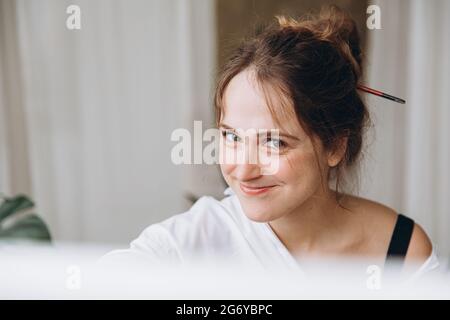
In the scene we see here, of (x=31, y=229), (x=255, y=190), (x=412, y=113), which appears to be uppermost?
(x=412, y=113)

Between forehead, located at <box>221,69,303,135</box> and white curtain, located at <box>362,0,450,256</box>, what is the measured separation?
19cm

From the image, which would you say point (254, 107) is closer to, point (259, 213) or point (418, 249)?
point (259, 213)

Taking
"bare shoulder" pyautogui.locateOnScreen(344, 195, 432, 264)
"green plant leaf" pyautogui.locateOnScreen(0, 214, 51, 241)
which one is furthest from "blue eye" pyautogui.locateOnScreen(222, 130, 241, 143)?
"green plant leaf" pyautogui.locateOnScreen(0, 214, 51, 241)

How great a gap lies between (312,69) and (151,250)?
424 mm

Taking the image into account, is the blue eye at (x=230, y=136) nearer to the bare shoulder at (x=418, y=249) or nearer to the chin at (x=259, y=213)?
the chin at (x=259, y=213)

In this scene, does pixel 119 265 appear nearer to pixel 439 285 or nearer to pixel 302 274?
pixel 302 274

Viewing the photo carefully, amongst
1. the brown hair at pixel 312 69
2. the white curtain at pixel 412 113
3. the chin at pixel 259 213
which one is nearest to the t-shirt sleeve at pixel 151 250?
the chin at pixel 259 213

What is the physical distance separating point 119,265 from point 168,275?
97 mm

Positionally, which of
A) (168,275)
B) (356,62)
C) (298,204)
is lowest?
(168,275)

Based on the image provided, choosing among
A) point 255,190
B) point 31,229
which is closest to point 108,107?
point 31,229

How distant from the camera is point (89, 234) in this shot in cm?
113

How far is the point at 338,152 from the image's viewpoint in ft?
2.93

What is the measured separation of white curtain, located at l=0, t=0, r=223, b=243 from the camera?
1.07m
